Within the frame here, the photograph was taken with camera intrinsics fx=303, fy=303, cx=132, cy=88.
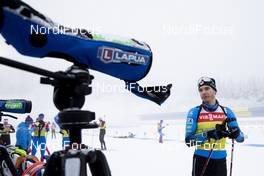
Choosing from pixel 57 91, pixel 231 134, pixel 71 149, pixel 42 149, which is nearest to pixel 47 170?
pixel 71 149

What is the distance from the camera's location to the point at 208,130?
3.49 m

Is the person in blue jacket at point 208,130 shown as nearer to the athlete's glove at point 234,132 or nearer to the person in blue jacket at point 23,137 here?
the athlete's glove at point 234,132

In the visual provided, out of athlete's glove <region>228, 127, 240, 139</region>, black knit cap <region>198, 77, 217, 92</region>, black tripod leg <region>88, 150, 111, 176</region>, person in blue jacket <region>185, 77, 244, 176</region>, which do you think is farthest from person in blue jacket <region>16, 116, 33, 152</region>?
black tripod leg <region>88, 150, 111, 176</region>

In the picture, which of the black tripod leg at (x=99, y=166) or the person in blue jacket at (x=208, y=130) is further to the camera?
the person in blue jacket at (x=208, y=130)

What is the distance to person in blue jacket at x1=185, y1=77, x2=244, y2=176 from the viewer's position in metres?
3.43

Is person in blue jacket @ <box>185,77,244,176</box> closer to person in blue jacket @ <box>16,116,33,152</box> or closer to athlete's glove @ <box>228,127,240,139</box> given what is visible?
athlete's glove @ <box>228,127,240,139</box>

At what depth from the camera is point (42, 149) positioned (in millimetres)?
10562

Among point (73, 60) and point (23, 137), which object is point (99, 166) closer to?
point (73, 60)

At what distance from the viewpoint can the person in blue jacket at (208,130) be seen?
3.43m

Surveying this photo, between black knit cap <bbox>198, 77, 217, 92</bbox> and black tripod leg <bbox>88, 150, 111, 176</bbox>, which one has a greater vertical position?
black knit cap <bbox>198, 77, 217, 92</bbox>

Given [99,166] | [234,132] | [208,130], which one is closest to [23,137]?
[208,130]

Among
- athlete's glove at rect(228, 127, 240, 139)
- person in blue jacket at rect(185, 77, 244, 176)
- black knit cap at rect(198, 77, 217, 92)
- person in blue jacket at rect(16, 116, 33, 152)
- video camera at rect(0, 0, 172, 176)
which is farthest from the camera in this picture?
person in blue jacket at rect(16, 116, 33, 152)

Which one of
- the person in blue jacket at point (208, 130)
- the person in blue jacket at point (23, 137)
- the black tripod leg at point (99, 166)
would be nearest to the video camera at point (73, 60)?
the black tripod leg at point (99, 166)

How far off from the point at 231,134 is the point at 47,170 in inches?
107
